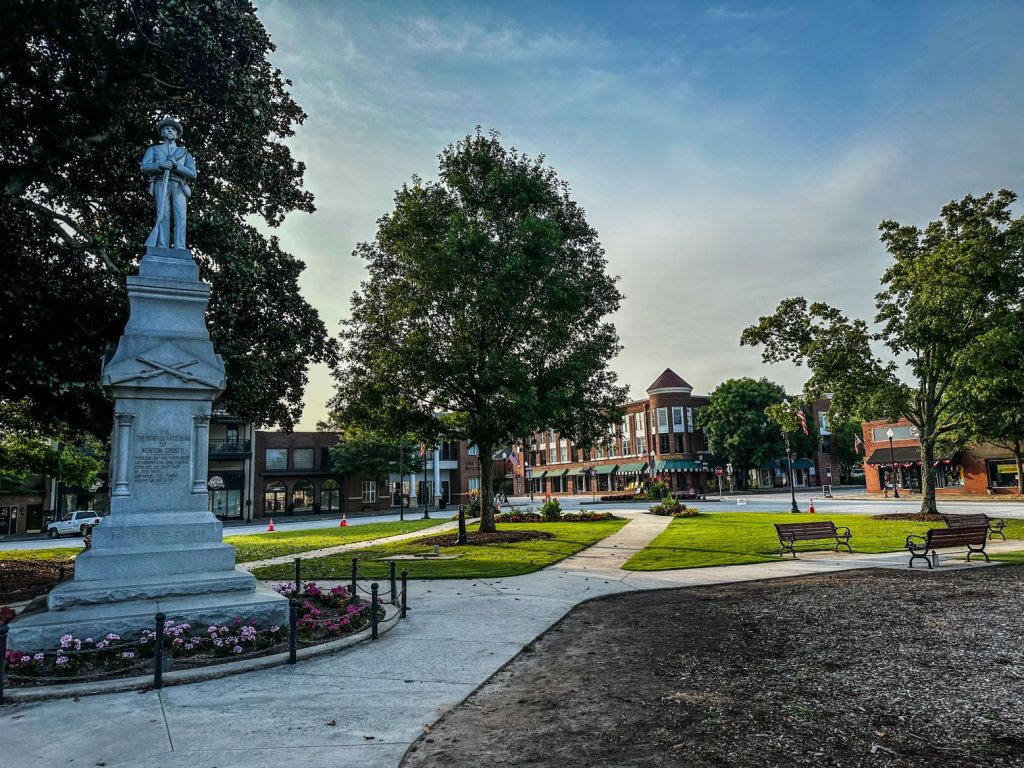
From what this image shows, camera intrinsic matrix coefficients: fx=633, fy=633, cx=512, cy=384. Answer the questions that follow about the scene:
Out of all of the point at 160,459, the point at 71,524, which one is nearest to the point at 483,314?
the point at 160,459

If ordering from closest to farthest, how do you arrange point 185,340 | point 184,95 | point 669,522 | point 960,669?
point 960,669, point 185,340, point 184,95, point 669,522

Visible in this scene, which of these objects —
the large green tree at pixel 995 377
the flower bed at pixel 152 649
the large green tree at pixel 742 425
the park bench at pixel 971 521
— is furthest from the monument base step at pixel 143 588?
the large green tree at pixel 742 425

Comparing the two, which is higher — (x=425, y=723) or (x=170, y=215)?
(x=170, y=215)

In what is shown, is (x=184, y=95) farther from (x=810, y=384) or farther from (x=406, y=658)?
(x=810, y=384)

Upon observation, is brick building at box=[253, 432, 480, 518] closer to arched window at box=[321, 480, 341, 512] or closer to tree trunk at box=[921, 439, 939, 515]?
arched window at box=[321, 480, 341, 512]

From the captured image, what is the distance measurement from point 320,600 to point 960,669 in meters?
9.40

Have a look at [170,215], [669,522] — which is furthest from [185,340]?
[669,522]

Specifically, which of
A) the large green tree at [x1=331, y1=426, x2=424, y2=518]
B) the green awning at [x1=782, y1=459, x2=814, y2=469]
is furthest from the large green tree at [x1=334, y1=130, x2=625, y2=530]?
the green awning at [x1=782, y1=459, x2=814, y2=469]

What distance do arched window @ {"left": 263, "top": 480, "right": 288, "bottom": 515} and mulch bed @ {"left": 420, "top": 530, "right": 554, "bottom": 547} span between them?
43195 mm

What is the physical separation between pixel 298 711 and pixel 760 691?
14.9 feet

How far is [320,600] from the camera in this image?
11250 millimetres

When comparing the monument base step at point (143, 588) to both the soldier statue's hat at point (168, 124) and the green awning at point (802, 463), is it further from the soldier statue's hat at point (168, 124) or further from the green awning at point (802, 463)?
the green awning at point (802, 463)

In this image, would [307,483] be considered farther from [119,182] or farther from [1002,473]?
[1002,473]

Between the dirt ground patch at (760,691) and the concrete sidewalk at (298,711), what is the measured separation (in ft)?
1.38
